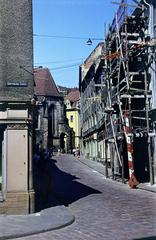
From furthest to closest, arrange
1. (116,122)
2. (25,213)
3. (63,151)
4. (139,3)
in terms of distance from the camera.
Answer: (63,151) < (116,122) < (139,3) < (25,213)

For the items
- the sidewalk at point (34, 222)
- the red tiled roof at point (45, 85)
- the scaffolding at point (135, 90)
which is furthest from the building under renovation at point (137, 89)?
the red tiled roof at point (45, 85)

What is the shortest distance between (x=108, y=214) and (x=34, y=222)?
237cm

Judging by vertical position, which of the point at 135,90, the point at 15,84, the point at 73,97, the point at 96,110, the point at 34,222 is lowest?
the point at 34,222

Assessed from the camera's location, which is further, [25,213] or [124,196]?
[124,196]

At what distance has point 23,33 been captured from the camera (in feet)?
46.3

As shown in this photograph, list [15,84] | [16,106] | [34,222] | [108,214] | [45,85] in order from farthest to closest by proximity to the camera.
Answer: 1. [45,85]
2. [15,84]
3. [16,106]
4. [108,214]
5. [34,222]

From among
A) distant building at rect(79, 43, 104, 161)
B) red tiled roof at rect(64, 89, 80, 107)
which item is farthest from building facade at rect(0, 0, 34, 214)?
red tiled roof at rect(64, 89, 80, 107)

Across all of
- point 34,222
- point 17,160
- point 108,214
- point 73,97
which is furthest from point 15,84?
point 73,97

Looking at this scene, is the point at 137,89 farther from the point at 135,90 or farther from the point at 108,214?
the point at 108,214

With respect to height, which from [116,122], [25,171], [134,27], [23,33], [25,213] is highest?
[134,27]

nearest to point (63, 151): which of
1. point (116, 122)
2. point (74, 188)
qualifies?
point (116, 122)

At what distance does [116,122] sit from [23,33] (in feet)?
46.7

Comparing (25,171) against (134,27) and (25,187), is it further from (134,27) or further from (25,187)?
(134,27)

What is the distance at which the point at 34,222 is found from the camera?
11.5 m
